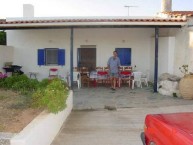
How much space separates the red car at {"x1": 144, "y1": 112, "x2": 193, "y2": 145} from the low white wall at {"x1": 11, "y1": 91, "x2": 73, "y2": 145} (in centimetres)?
178

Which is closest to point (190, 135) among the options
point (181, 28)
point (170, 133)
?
point (170, 133)

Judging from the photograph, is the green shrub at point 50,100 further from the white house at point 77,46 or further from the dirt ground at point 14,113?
the white house at point 77,46

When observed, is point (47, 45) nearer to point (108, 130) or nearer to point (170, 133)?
point (108, 130)

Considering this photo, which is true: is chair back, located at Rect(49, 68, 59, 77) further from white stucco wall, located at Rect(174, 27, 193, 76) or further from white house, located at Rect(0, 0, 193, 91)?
white stucco wall, located at Rect(174, 27, 193, 76)

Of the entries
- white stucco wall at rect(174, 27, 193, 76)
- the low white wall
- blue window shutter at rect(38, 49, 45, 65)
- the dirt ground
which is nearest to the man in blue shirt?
white stucco wall at rect(174, 27, 193, 76)

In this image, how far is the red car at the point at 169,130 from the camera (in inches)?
129

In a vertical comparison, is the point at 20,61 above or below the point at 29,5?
below

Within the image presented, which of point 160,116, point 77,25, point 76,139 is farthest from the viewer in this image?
point 77,25

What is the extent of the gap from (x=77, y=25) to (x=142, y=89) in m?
4.30

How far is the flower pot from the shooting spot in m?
10.9

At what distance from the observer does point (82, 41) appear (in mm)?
15414

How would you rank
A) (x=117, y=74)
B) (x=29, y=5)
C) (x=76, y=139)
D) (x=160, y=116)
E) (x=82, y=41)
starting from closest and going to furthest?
(x=160, y=116), (x=76, y=139), (x=117, y=74), (x=82, y=41), (x=29, y=5)

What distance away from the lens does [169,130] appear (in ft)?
11.6

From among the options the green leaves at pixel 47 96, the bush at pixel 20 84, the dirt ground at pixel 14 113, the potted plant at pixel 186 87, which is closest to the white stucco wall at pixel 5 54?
the bush at pixel 20 84
